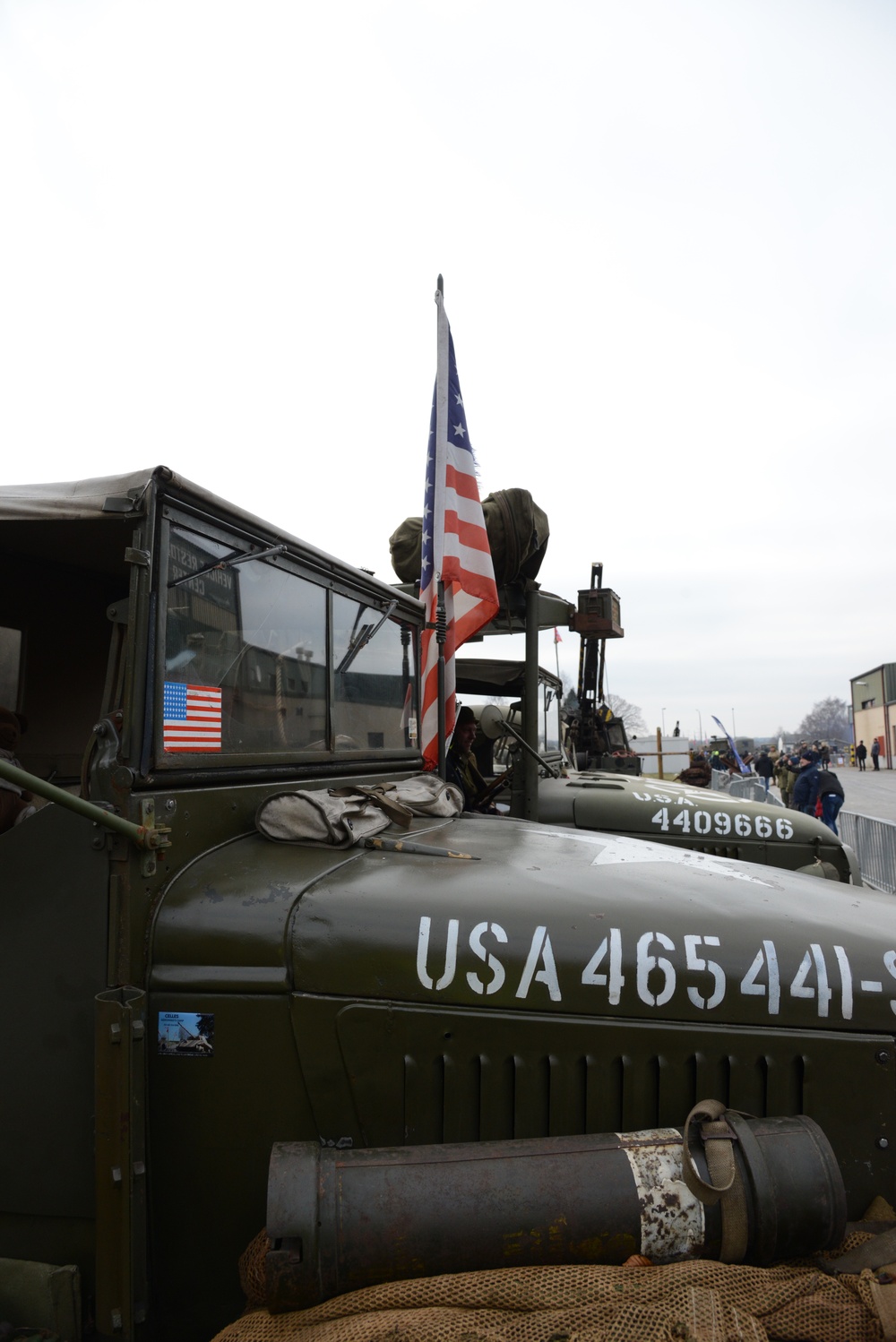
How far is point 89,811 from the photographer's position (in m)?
1.83

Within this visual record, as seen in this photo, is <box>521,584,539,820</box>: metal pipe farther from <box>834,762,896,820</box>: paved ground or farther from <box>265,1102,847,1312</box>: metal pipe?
<box>834,762,896,820</box>: paved ground

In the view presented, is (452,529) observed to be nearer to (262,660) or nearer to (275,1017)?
(262,660)

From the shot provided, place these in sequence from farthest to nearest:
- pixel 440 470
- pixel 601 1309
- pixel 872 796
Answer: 1. pixel 872 796
2. pixel 440 470
3. pixel 601 1309

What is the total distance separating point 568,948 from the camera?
1.99 metres

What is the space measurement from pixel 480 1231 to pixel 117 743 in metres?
1.35

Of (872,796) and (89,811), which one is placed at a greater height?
(89,811)

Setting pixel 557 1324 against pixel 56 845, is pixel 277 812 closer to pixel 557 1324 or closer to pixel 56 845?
pixel 56 845

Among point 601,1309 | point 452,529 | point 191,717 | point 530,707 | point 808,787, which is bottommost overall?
point 601,1309

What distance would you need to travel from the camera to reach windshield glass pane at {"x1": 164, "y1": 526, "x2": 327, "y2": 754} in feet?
7.36

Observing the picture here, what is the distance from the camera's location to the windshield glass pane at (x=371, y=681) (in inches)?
124

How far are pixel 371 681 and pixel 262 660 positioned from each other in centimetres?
86

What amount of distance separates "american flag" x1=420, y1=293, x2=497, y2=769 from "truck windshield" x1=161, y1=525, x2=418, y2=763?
1.43 metres

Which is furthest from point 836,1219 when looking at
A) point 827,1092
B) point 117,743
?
point 117,743

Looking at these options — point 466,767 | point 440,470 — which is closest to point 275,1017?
point 440,470
